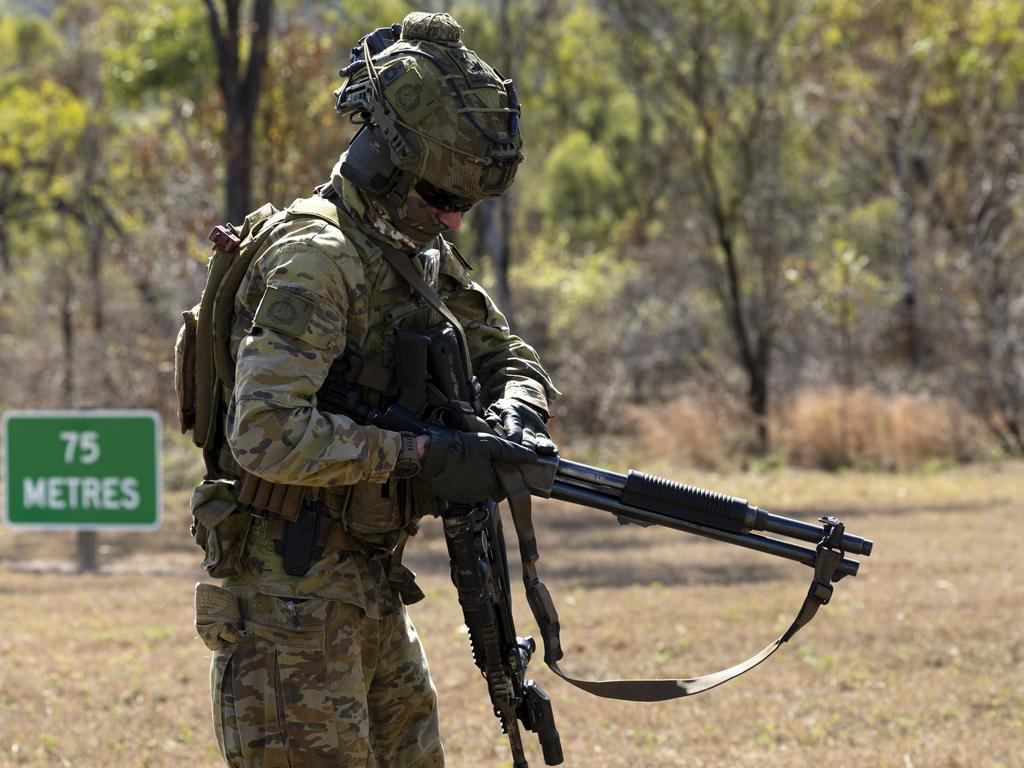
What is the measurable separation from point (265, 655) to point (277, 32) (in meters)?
14.5

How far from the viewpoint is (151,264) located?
55.2 feet

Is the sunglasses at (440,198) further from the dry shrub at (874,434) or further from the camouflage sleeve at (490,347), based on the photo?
the dry shrub at (874,434)

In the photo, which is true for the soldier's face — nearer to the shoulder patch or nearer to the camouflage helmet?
the camouflage helmet

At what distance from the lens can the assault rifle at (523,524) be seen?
3051mm

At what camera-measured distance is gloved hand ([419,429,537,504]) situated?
293 cm

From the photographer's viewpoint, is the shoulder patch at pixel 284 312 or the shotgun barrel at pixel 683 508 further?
the shotgun barrel at pixel 683 508

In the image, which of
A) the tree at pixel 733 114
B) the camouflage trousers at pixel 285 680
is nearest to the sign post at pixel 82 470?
the camouflage trousers at pixel 285 680

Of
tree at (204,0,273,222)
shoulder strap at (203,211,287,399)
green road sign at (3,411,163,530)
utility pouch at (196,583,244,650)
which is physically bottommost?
utility pouch at (196,583,244,650)

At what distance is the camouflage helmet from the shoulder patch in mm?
405

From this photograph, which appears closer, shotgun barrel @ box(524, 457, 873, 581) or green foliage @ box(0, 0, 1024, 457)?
shotgun barrel @ box(524, 457, 873, 581)

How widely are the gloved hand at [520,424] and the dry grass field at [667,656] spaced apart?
89.3 inches

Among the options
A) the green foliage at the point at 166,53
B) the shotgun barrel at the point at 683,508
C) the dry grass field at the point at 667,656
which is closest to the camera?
Answer: the shotgun barrel at the point at 683,508

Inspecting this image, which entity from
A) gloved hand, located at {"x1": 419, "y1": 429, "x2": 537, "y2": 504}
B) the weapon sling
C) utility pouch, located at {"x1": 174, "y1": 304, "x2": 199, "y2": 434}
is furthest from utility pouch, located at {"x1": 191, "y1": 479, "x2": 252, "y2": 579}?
the weapon sling

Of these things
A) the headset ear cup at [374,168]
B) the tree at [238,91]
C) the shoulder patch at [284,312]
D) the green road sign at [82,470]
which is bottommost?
the shoulder patch at [284,312]
